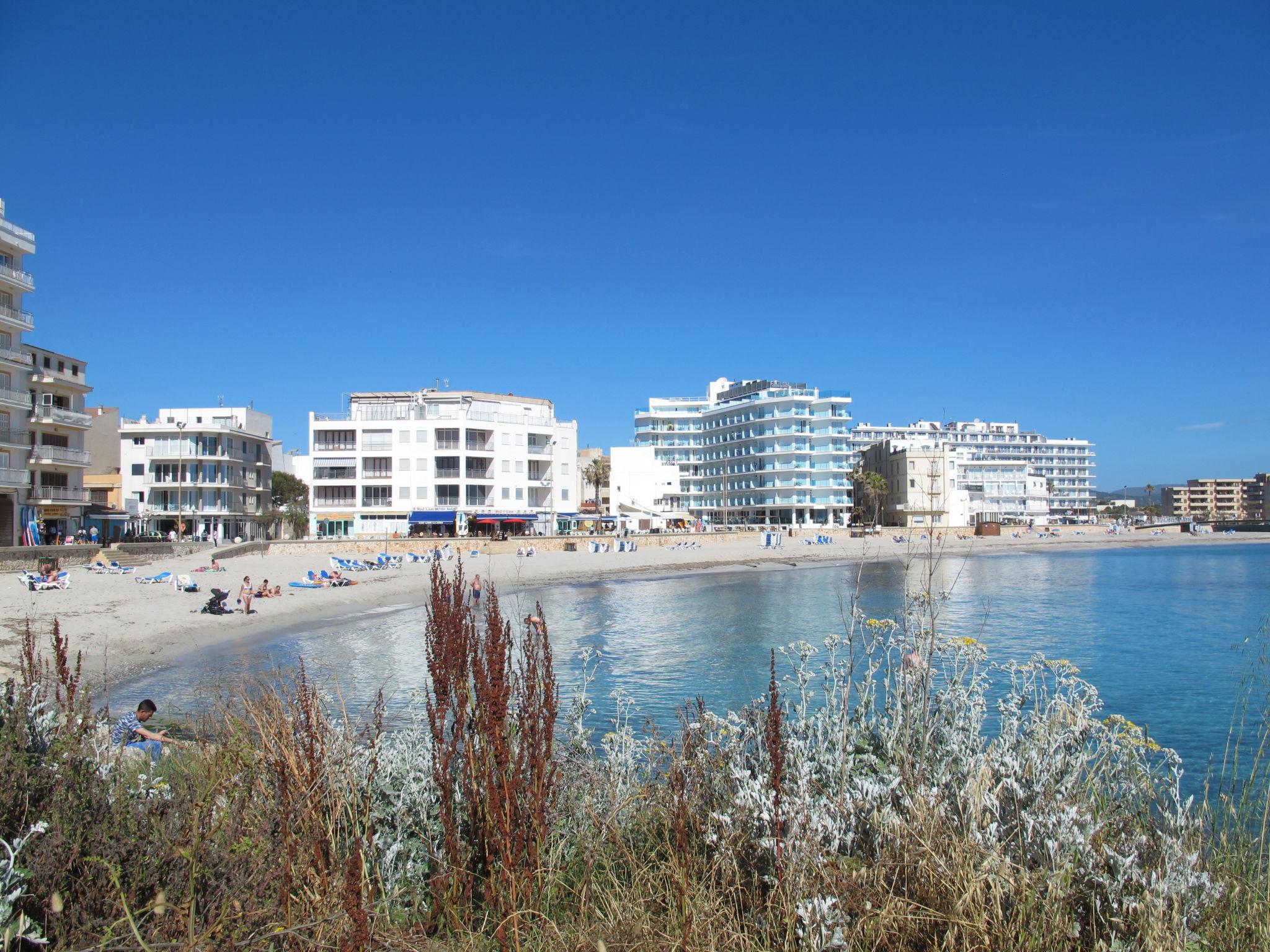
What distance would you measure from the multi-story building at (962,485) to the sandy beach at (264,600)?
21453 millimetres

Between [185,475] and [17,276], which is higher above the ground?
[17,276]

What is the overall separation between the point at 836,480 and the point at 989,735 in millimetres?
83457

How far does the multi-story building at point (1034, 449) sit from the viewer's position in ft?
491

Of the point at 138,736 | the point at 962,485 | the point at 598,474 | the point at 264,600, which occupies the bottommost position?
the point at 264,600

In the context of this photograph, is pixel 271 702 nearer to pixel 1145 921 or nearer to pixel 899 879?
pixel 899 879

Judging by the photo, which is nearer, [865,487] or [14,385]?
[14,385]

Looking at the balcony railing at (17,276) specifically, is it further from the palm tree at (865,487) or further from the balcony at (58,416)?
the palm tree at (865,487)

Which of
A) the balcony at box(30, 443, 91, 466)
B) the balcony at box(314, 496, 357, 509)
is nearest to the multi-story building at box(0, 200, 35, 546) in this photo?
the balcony at box(30, 443, 91, 466)

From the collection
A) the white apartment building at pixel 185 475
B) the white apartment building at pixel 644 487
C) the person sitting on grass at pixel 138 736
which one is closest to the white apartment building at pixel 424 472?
the white apartment building at pixel 185 475

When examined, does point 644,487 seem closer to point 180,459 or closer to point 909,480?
point 909,480

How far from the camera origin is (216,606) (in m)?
25.3

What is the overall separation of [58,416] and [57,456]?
2.39 m

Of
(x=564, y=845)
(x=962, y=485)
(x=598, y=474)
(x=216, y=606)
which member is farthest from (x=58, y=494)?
(x=962, y=485)

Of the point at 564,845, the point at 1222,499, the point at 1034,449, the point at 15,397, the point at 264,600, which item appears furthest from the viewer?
the point at 1222,499
